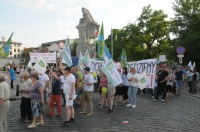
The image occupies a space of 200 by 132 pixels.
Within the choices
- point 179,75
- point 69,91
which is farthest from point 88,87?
point 179,75

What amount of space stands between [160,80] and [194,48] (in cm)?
2133

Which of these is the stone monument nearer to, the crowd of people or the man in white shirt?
the crowd of people

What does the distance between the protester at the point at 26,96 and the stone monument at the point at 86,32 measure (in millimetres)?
16061

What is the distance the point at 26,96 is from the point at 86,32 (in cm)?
1715

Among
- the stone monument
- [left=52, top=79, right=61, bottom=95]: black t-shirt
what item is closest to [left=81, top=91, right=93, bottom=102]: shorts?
[left=52, top=79, right=61, bottom=95]: black t-shirt

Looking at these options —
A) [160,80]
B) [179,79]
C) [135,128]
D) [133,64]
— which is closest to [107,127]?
[135,128]

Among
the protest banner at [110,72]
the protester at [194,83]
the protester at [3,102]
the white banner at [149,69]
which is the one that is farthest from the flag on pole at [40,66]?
the protester at [194,83]

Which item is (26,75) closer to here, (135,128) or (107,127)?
(107,127)

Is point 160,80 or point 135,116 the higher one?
point 160,80

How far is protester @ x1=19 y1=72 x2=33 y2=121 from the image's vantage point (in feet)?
27.5

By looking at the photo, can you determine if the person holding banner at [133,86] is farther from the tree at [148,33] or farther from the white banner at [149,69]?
the tree at [148,33]

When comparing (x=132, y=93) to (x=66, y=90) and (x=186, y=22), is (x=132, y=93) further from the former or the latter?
(x=186, y=22)

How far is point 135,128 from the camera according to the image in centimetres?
774

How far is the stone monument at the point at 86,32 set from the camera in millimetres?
24844
